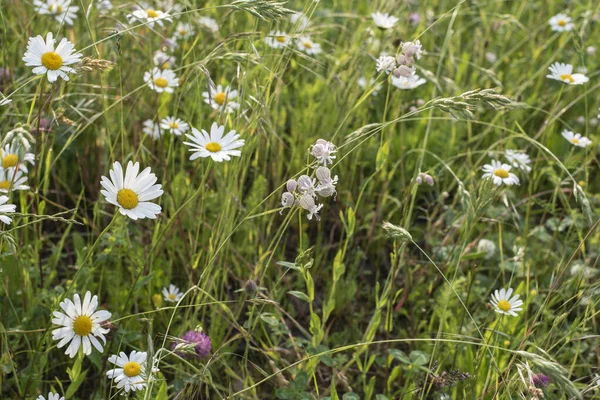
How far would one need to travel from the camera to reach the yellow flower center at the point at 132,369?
4.83 ft

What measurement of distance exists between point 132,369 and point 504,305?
0.92m

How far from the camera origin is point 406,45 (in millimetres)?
1710

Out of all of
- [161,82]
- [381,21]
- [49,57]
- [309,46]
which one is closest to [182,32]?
[309,46]

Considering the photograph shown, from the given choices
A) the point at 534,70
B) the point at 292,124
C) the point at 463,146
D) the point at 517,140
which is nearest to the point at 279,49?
the point at 292,124

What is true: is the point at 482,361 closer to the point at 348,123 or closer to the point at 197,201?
the point at 197,201

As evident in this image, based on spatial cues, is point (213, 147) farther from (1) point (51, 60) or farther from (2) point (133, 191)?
(1) point (51, 60)

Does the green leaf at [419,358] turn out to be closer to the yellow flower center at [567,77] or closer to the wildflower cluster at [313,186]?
the wildflower cluster at [313,186]

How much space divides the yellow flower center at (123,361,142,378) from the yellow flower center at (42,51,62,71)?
668 millimetres

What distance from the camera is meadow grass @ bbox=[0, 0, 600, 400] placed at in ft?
5.37

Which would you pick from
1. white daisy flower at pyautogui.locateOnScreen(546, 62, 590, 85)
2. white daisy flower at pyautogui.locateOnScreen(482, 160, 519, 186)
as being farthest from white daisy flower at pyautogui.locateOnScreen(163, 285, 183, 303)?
white daisy flower at pyautogui.locateOnScreen(546, 62, 590, 85)

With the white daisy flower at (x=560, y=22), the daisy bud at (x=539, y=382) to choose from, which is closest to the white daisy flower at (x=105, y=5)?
the daisy bud at (x=539, y=382)

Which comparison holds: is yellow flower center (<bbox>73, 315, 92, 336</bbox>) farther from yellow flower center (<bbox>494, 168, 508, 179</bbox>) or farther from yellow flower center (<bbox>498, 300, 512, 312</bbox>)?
yellow flower center (<bbox>494, 168, 508, 179</bbox>)

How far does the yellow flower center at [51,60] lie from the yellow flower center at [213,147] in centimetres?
38

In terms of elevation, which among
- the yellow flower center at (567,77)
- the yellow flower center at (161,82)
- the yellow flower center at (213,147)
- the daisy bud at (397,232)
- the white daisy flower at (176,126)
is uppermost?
the yellow flower center at (213,147)
